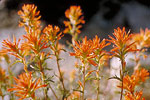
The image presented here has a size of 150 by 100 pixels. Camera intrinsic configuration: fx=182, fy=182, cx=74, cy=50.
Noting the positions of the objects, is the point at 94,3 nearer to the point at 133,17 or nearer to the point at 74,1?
the point at 74,1

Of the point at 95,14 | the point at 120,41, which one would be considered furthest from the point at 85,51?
the point at 95,14

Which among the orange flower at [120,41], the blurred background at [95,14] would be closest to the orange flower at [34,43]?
the orange flower at [120,41]

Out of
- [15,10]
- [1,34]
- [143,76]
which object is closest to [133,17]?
[15,10]

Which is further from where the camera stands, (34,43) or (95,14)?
(95,14)

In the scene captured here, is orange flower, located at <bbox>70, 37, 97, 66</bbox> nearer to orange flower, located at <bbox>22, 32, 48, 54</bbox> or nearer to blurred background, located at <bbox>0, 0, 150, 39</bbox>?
orange flower, located at <bbox>22, 32, 48, 54</bbox>

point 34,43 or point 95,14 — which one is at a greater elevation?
point 95,14

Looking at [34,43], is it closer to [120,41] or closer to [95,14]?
[120,41]

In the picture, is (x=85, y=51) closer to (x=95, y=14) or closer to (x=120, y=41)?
(x=120, y=41)

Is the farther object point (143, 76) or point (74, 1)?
point (74, 1)

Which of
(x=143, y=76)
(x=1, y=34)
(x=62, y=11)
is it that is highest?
(x=62, y=11)

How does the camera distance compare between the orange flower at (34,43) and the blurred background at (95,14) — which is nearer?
the orange flower at (34,43)

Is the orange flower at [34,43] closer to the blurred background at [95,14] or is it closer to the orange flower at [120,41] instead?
the orange flower at [120,41]
